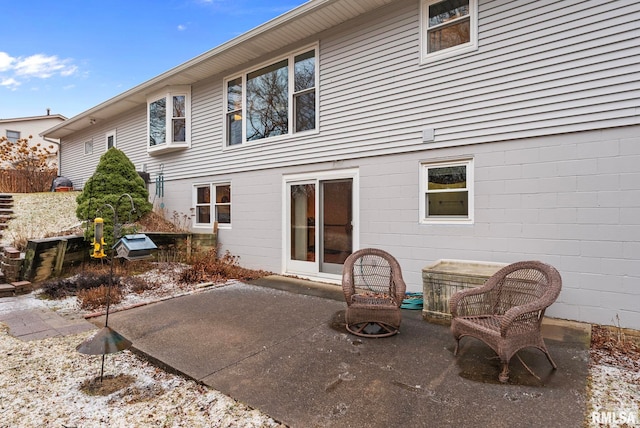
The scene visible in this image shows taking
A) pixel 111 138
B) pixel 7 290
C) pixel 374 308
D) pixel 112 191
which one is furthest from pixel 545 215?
pixel 111 138

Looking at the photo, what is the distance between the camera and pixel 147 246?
11.0 ft

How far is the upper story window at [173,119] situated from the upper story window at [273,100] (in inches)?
61.6

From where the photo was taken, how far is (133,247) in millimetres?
3201

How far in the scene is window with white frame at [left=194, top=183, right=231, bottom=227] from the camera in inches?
332

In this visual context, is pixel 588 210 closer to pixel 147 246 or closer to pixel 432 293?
pixel 432 293

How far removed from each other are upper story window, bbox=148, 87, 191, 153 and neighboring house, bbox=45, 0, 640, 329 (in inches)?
20.0

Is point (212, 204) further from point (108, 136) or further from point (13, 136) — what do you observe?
point (13, 136)

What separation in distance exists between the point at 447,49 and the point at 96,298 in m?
6.58

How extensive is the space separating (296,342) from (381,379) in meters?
1.13

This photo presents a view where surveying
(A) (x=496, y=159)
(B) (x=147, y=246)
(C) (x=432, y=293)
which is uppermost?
(A) (x=496, y=159)

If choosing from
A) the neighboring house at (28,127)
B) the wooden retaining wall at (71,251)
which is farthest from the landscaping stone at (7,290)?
the neighboring house at (28,127)

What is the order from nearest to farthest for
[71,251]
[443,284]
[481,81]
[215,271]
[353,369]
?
[353,369]
[443,284]
[481,81]
[71,251]
[215,271]

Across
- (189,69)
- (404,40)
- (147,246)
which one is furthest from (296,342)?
(189,69)

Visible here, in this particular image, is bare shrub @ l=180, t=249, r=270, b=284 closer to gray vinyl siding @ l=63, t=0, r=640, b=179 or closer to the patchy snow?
gray vinyl siding @ l=63, t=0, r=640, b=179
